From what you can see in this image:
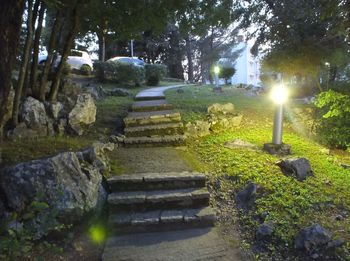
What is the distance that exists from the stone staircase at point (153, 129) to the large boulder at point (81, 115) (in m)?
Result: 0.66

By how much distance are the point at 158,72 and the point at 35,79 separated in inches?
358

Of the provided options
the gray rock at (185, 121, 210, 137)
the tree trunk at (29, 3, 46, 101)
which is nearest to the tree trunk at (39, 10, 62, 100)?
the tree trunk at (29, 3, 46, 101)

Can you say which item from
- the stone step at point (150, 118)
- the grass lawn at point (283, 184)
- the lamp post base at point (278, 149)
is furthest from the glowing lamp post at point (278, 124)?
the stone step at point (150, 118)

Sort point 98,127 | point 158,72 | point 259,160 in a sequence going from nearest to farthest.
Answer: point 259,160 → point 98,127 → point 158,72

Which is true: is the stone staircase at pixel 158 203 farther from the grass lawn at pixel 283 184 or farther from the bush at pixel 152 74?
the bush at pixel 152 74

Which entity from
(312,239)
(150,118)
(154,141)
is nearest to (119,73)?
(150,118)

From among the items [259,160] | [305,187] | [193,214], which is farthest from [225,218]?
[259,160]

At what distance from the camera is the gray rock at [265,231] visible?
336 centimetres

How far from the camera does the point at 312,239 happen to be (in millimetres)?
3113

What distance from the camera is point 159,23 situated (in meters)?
6.03

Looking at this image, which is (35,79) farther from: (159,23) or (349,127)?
(349,127)

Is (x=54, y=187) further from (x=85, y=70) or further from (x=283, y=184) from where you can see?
(x=85, y=70)

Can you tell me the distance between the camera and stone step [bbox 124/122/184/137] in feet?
19.2

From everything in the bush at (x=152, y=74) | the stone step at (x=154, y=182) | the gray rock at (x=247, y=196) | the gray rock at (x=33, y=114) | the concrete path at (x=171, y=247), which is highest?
the bush at (x=152, y=74)
